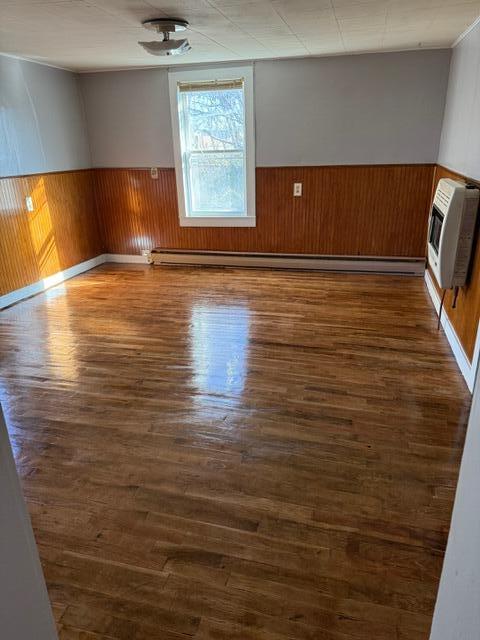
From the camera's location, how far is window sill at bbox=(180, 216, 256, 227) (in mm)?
5656

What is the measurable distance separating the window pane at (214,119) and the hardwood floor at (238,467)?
246cm

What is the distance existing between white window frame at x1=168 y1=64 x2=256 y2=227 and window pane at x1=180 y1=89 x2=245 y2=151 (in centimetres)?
10

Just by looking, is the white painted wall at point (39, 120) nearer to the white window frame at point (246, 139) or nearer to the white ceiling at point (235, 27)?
the white ceiling at point (235, 27)

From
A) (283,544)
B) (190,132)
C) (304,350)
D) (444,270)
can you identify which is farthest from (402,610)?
(190,132)

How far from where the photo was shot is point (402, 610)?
4.96 feet

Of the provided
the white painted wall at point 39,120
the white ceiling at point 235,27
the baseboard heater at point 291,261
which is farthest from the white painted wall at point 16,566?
the baseboard heater at point 291,261

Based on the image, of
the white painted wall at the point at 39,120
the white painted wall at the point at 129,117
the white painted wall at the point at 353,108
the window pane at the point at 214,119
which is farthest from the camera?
the white painted wall at the point at 129,117

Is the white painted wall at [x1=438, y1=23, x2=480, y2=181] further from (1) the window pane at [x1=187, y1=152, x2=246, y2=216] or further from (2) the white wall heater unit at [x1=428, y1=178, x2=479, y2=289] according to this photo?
(1) the window pane at [x1=187, y1=152, x2=246, y2=216]

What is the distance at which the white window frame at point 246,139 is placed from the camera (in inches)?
202

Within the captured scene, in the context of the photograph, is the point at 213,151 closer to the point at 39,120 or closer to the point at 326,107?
the point at 326,107

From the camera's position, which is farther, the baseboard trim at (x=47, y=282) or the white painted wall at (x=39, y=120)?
the baseboard trim at (x=47, y=282)

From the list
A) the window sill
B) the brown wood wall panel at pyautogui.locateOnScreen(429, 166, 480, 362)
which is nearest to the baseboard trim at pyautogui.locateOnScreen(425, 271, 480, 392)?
the brown wood wall panel at pyautogui.locateOnScreen(429, 166, 480, 362)

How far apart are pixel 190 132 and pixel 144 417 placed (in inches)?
162

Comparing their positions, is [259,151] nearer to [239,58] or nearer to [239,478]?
[239,58]
